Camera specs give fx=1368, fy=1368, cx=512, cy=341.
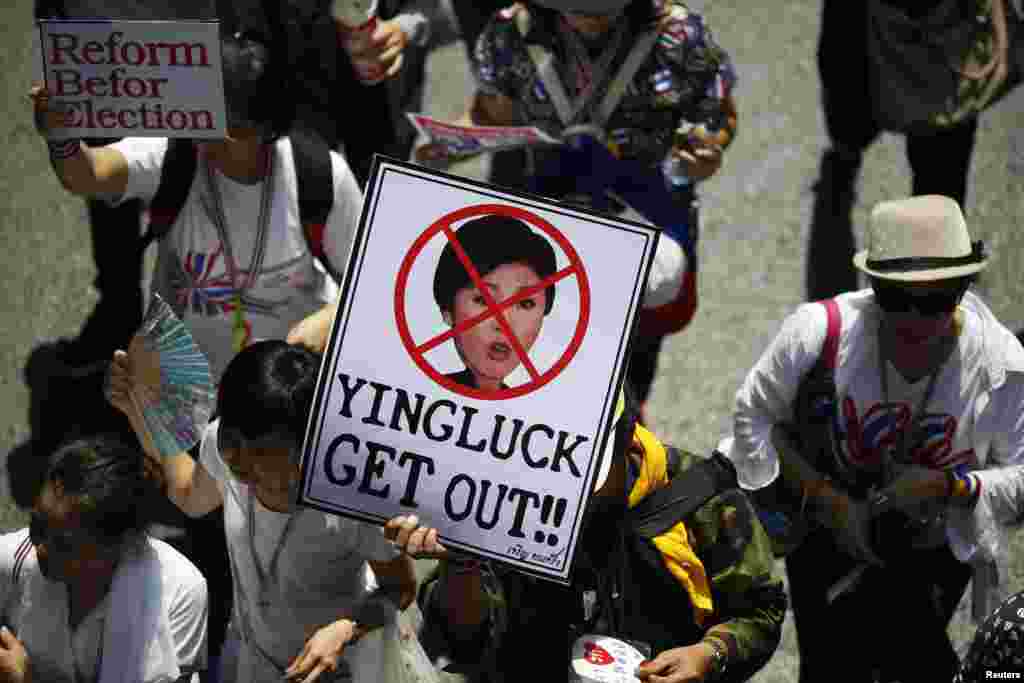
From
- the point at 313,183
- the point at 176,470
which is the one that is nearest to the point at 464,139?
the point at 313,183

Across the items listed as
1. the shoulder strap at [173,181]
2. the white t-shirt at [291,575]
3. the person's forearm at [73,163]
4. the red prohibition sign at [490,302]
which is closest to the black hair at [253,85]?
the shoulder strap at [173,181]

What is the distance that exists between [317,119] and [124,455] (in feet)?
9.08

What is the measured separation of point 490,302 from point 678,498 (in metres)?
0.58

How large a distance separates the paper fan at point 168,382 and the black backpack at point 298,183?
60 cm

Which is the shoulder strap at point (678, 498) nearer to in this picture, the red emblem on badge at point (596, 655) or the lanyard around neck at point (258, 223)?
the red emblem on badge at point (596, 655)

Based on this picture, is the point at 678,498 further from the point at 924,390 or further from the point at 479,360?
the point at 924,390

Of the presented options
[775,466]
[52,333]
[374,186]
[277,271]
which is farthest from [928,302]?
[52,333]

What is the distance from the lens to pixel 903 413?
334 cm

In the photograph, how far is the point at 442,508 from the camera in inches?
100

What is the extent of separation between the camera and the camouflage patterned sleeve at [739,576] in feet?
9.12

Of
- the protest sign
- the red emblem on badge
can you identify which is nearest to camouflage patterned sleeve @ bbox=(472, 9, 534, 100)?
the protest sign

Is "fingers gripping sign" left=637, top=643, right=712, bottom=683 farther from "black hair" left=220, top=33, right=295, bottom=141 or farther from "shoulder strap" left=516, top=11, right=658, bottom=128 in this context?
"shoulder strap" left=516, top=11, right=658, bottom=128

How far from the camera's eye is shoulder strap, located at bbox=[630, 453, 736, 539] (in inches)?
107

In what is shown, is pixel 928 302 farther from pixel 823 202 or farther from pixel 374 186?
pixel 823 202
